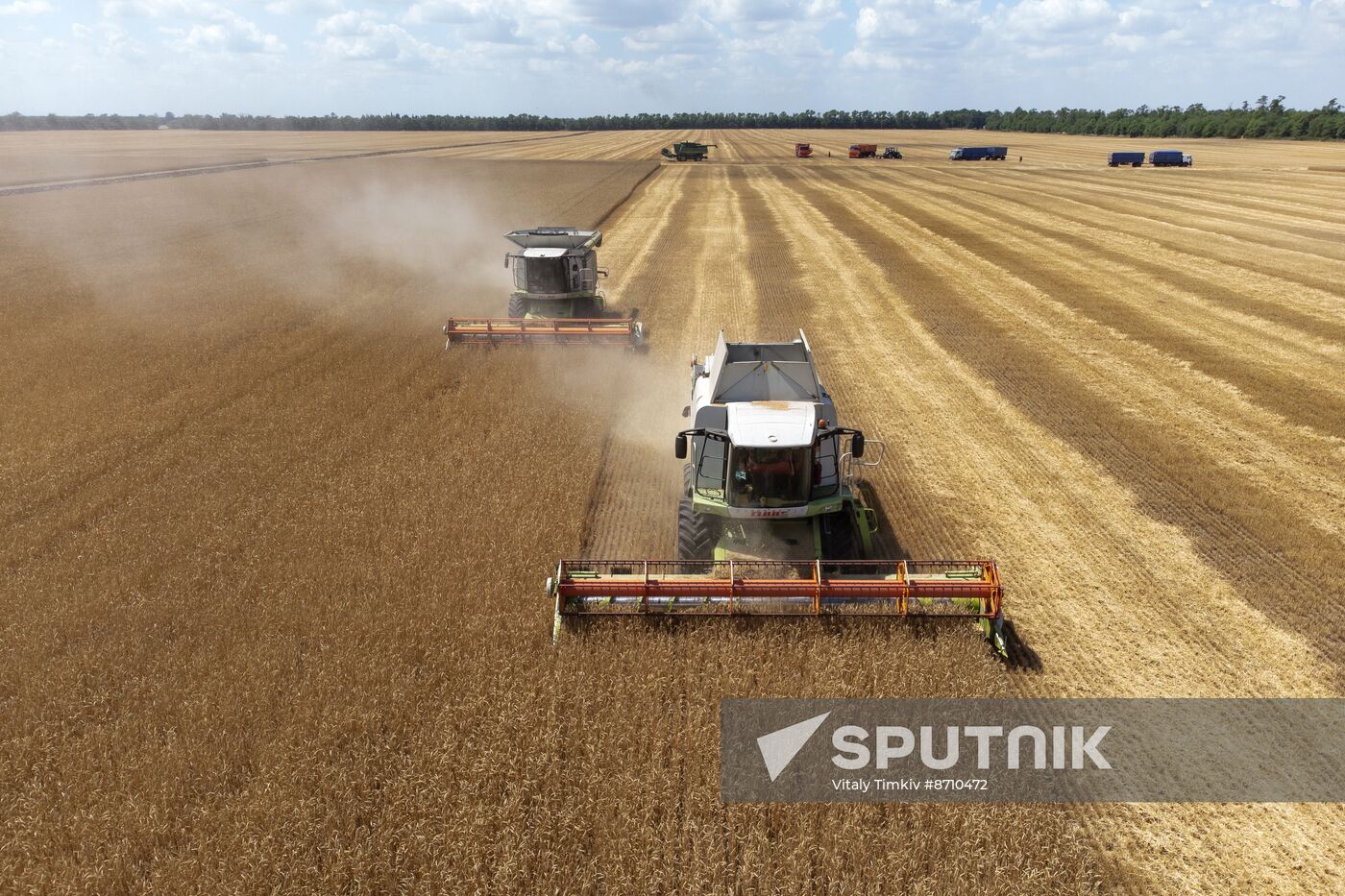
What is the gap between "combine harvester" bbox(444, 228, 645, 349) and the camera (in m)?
19.1

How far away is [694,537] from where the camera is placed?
30.4ft

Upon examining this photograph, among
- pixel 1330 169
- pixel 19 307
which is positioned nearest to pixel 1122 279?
pixel 19 307

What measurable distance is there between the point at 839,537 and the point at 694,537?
73.8 inches

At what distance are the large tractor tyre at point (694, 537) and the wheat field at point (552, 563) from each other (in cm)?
111

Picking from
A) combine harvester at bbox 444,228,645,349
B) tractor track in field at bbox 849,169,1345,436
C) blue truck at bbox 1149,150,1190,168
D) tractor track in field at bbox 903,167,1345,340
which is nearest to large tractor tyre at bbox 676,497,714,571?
combine harvester at bbox 444,228,645,349

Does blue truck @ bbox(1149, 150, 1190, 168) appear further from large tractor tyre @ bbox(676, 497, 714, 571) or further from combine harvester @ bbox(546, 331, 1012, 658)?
large tractor tyre @ bbox(676, 497, 714, 571)

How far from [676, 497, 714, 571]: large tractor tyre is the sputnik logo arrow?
259cm

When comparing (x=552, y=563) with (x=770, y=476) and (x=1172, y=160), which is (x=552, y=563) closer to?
(x=770, y=476)

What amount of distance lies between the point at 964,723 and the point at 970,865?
1.68 m

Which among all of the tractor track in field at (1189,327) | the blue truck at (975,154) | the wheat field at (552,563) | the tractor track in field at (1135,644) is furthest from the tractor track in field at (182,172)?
the tractor track in field at (1135,644)

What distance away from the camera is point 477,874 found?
18.7 feet

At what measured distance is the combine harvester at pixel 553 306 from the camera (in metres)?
19.1

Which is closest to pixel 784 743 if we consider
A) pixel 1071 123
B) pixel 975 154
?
pixel 975 154

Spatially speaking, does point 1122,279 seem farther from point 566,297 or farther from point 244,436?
point 244,436
